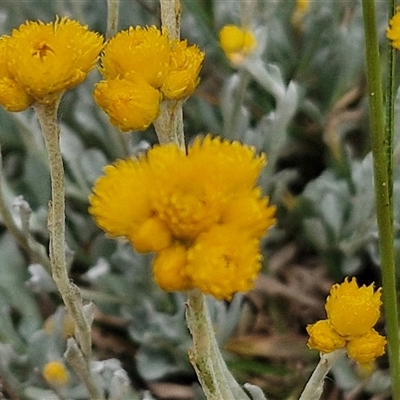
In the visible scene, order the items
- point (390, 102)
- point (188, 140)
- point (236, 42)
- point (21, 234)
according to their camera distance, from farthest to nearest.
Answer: point (188, 140) → point (236, 42) → point (21, 234) → point (390, 102)

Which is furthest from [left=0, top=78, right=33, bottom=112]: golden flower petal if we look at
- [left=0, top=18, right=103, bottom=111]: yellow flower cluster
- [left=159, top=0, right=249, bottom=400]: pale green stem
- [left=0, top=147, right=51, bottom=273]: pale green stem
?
[left=0, top=147, right=51, bottom=273]: pale green stem

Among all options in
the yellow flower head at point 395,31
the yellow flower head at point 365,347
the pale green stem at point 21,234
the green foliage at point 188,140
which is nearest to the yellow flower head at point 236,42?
the green foliage at point 188,140

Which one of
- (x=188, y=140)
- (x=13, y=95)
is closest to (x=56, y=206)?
(x=13, y=95)

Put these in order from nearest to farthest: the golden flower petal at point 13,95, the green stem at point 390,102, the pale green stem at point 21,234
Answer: the golden flower petal at point 13,95, the green stem at point 390,102, the pale green stem at point 21,234

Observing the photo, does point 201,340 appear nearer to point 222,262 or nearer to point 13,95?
point 222,262

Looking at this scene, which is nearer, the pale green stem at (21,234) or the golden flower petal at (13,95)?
the golden flower petal at (13,95)

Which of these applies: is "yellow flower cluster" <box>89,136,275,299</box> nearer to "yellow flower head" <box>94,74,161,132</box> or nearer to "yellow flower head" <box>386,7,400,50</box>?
"yellow flower head" <box>94,74,161,132</box>

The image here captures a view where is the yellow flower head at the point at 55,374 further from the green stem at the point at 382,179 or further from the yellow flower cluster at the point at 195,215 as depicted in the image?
the yellow flower cluster at the point at 195,215
